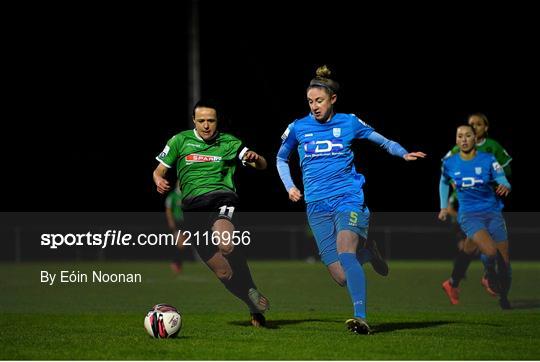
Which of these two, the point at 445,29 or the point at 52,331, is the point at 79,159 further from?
the point at 52,331

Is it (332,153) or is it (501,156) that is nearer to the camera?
(332,153)

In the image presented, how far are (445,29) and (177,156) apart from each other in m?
26.9

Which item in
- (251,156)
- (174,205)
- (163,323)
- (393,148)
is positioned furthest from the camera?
(174,205)

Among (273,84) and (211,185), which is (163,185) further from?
(273,84)

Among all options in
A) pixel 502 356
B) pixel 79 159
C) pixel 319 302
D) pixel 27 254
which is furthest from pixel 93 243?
pixel 502 356

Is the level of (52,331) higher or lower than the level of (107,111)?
lower

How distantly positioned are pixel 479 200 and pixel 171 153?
14.9 feet

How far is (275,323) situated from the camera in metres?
11.5

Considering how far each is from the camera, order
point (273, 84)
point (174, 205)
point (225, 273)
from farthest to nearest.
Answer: point (273, 84)
point (174, 205)
point (225, 273)

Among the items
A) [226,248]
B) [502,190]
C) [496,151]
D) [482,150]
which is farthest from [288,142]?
[496,151]

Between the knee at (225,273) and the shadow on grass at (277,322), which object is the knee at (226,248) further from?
the shadow on grass at (277,322)

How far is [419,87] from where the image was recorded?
126ft

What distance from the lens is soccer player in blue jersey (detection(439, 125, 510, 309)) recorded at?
13695 mm

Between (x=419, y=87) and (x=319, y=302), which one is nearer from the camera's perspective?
(x=319, y=302)
